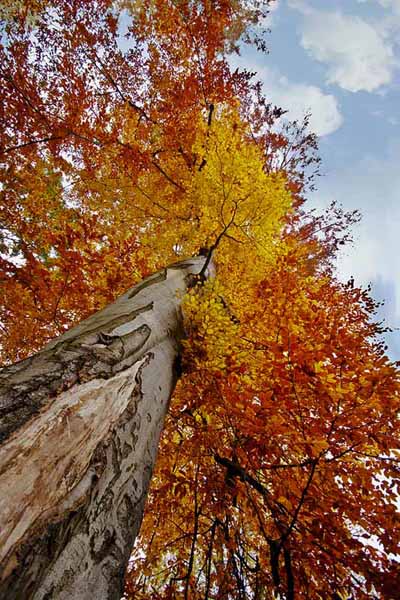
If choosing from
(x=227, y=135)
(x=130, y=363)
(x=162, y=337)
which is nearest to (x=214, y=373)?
(x=162, y=337)

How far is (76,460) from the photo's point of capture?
3.30 feet

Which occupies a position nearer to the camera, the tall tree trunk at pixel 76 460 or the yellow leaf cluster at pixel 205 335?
the tall tree trunk at pixel 76 460

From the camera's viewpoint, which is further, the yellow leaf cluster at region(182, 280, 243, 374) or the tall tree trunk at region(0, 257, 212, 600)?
the yellow leaf cluster at region(182, 280, 243, 374)

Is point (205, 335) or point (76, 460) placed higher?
point (76, 460)

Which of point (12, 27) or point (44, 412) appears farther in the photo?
point (12, 27)

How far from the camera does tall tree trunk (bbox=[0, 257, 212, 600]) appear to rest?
78 cm

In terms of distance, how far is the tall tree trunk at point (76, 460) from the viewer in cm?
78

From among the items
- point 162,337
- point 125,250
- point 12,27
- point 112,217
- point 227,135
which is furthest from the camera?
point 112,217

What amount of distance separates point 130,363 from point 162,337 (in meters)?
0.54

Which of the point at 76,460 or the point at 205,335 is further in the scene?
the point at 205,335

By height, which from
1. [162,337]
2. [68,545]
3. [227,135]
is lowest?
[68,545]

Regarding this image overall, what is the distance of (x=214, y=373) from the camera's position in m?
2.75

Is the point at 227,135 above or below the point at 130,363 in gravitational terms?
above

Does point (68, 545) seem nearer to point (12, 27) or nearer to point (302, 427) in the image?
point (302, 427)
